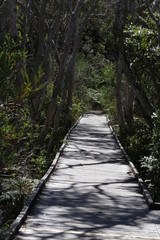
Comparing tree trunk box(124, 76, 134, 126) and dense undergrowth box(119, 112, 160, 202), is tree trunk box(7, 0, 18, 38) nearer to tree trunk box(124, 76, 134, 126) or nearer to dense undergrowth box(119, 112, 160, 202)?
dense undergrowth box(119, 112, 160, 202)

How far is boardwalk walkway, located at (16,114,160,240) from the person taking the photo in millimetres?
7812

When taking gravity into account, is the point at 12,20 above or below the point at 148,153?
above

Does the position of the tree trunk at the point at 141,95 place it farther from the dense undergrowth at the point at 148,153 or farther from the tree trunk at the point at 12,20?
the tree trunk at the point at 12,20

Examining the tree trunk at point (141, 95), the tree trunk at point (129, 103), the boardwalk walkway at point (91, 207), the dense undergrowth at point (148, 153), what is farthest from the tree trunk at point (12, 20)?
the tree trunk at point (129, 103)

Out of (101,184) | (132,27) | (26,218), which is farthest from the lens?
(132,27)

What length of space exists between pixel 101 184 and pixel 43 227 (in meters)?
4.33

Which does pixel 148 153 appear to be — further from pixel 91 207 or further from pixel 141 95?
pixel 91 207

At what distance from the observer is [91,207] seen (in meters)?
9.82

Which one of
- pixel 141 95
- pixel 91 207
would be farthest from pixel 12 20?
pixel 91 207

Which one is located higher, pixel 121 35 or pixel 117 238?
pixel 121 35

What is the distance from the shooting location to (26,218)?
8.52 metres

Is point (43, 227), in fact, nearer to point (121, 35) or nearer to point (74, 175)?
point (74, 175)

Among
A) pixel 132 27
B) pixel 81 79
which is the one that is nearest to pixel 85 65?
pixel 81 79

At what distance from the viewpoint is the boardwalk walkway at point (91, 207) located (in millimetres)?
7812
